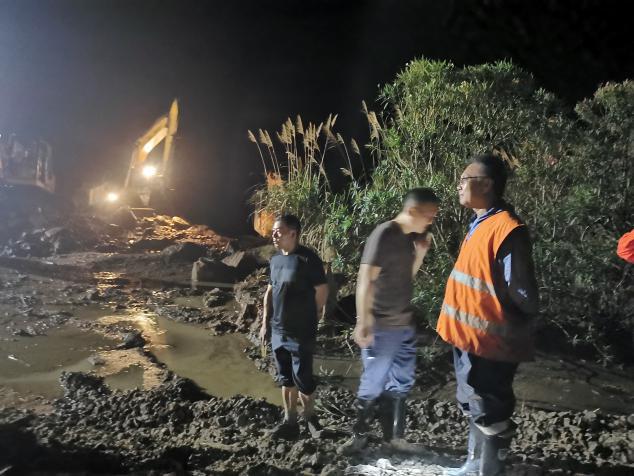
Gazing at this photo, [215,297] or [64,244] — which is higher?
[64,244]

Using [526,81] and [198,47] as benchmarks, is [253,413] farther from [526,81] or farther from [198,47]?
[198,47]

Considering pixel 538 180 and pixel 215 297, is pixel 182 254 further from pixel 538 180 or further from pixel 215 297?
pixel 538 180

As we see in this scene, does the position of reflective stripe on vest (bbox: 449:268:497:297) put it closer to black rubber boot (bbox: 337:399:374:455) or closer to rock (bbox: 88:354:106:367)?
black rubber boot (bbox: 337:399:374:455)

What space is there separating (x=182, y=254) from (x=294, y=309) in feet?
25.6

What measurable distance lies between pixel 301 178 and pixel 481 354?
5762 millimetres

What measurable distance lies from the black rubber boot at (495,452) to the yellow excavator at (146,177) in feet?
46.6

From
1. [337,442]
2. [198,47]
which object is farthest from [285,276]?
[198,47]

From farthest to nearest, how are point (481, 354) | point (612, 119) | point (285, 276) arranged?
point (612, 119)
point (285, 276)
point (481, 354)

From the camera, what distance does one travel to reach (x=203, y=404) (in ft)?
14.5

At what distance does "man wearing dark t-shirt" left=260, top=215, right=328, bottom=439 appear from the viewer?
142 inches

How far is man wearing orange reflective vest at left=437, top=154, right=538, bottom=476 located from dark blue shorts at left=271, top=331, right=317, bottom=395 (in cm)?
107

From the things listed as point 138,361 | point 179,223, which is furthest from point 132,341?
point 179,223

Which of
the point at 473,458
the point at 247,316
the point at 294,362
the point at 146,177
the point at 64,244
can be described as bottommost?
the point at 473,458

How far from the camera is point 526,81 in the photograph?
6000 mm
